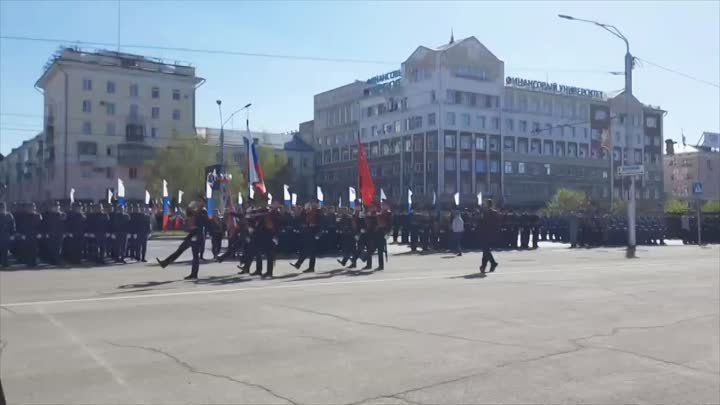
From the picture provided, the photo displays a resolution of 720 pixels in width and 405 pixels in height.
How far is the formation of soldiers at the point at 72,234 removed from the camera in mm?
18625

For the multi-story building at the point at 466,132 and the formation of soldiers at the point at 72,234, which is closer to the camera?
the formation of soldiers at the point at 72,234

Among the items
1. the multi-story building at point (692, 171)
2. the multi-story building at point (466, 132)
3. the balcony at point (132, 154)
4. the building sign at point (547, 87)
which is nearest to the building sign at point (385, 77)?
the multi-story building at point (466, 132)

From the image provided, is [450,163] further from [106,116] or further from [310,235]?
[310,235]

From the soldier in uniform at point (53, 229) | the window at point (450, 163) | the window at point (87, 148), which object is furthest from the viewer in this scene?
the window at point (450, 163)

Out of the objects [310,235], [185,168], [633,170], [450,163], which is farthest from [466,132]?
[310,235]

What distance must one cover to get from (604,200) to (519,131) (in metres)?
15.7

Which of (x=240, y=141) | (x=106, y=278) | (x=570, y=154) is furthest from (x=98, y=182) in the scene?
(x=106, y=278)

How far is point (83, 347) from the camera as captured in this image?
7.83 meters

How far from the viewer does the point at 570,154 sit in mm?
87250

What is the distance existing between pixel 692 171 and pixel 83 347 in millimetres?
116726

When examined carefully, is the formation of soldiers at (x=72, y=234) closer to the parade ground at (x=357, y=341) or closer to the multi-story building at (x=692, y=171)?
the parade ground at (x=357, y=341)

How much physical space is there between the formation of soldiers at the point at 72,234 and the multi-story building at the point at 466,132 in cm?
5082

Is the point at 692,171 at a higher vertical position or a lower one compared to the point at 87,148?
higher

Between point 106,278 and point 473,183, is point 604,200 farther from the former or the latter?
point 106,278
